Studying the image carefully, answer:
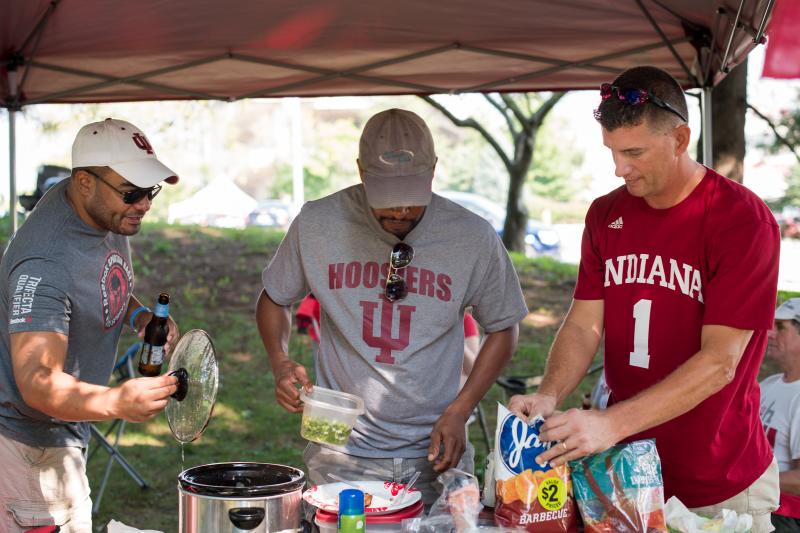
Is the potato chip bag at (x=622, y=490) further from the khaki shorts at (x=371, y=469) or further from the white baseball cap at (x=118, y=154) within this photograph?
the white baseball cap at (x=118, y=154)

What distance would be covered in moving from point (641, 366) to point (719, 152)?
415 centimetres

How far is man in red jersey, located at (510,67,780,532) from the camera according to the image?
2320mm

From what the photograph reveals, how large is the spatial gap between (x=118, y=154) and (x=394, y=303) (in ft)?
3.28

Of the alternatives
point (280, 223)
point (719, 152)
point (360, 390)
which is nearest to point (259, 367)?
point (719, 152)

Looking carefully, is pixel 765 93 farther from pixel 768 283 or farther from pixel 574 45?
pixel 768 283

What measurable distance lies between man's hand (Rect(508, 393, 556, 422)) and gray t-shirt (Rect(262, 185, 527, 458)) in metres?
0.75

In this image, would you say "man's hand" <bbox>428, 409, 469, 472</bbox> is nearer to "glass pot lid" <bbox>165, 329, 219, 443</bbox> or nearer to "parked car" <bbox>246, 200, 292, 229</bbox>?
"glass pot lid" <bbox>165, 329, 219, 443</bbox>

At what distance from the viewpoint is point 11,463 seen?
2928mm

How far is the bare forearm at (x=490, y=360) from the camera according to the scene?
3059mm

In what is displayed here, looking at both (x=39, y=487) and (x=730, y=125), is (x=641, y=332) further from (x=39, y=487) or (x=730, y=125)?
(x=730, y=125)

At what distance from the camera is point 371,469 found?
295cm

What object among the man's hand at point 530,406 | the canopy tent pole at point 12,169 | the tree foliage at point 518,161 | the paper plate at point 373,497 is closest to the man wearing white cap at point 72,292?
the paper plate at point 373,497

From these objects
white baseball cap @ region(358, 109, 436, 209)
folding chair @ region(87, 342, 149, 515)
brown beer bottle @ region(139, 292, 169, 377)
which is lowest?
folding chair @ region(87, 342, 149, 515)

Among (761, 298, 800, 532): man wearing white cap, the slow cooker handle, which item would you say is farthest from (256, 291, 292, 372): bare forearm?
(761, 298, 800, 532): man wearing white cap
